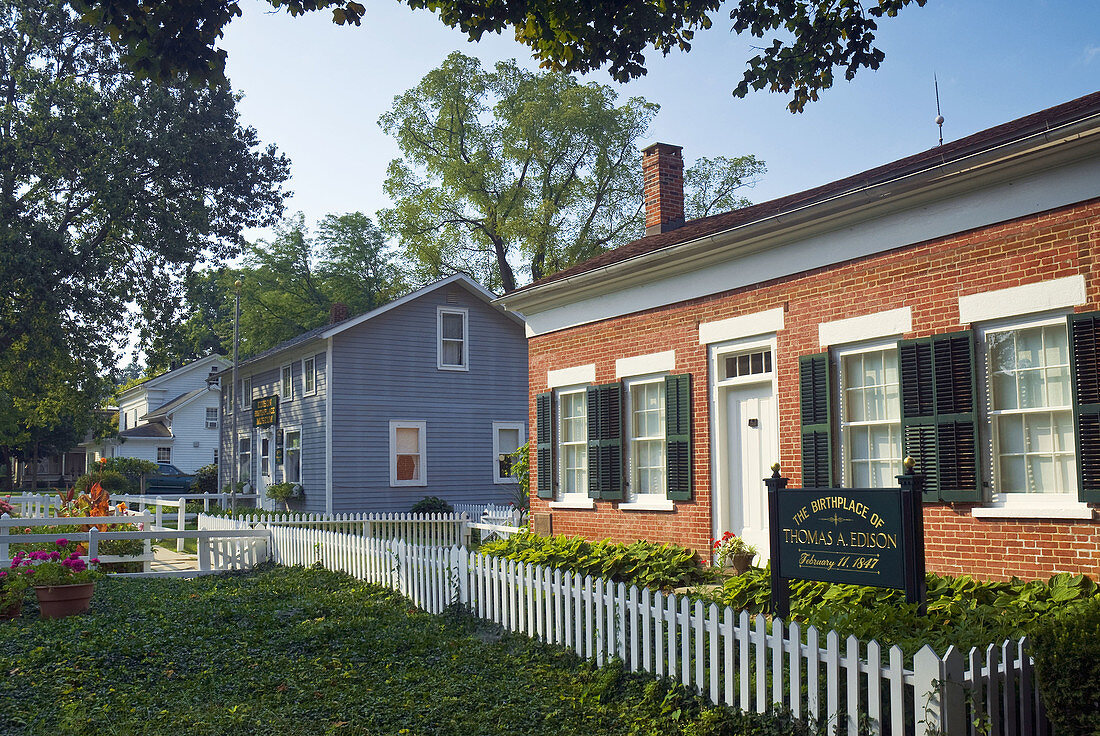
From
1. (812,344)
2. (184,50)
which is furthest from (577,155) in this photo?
(184,50)

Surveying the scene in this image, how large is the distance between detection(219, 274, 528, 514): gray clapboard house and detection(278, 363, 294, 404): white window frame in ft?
0.20

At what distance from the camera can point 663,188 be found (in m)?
17.2

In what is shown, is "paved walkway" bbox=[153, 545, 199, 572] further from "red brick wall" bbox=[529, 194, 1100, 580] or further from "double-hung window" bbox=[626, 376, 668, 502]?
"double-hung window" bbox=[626, 376, 668, 502]

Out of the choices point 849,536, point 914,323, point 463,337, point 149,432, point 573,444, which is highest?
point 463,337

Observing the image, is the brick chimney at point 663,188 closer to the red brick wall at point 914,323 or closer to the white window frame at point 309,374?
the red brick wall at point 914,323

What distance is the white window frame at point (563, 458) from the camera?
48.0 feet

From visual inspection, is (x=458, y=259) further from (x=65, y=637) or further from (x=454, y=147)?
(x=65, y=637)

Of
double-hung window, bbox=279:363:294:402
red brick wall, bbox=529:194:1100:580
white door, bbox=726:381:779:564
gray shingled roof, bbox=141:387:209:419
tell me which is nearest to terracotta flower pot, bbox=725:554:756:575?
white door, bbox=726:381:779:564

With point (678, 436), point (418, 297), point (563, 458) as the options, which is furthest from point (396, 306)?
point (678, 436)

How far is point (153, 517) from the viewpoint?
15969mm

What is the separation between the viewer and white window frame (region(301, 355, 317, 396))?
26125 millimetres

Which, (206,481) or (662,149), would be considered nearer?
(662,149)

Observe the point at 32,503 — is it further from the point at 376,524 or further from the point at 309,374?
the point at 376,524

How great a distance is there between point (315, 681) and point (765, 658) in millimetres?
3887
